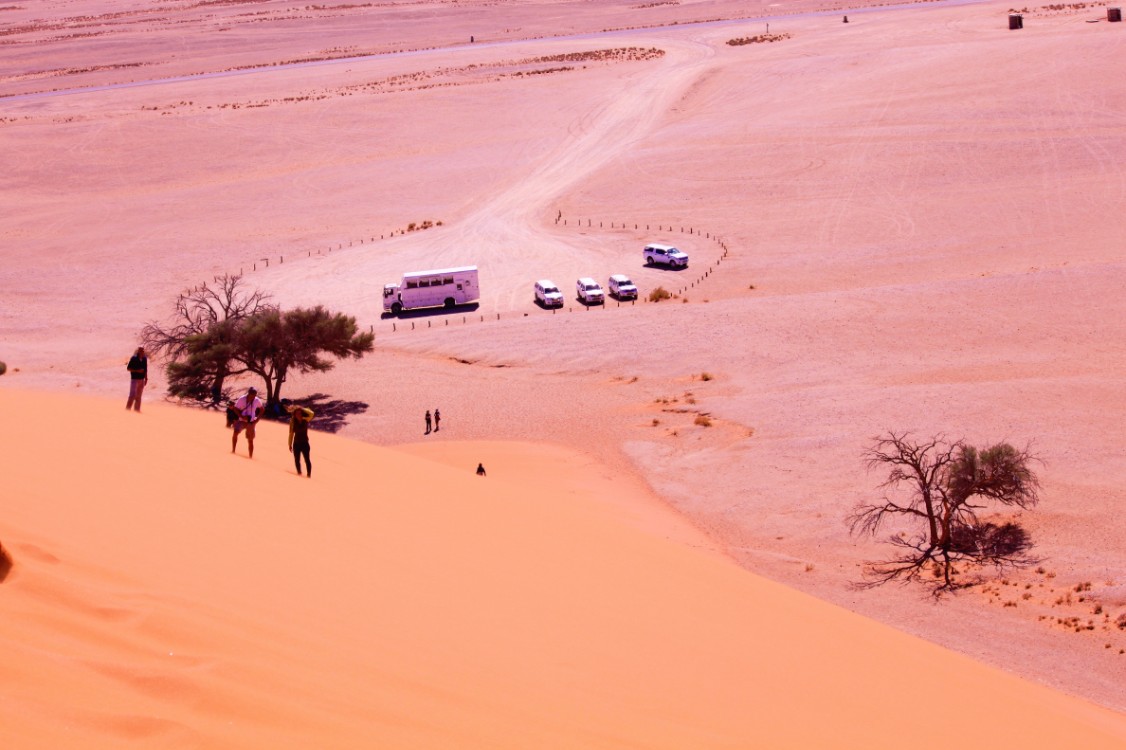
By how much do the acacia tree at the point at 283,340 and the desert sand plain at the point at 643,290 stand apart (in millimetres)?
1563

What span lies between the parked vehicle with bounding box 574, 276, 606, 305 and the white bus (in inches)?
178

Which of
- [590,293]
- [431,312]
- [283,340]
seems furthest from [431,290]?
[283,340]

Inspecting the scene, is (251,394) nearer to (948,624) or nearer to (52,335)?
(948,624)

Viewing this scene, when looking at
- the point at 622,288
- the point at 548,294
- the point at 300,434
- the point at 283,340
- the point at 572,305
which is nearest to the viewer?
the point at 300,434

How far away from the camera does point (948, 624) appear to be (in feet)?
62.8

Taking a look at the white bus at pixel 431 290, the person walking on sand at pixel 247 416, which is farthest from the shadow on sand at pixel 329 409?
the person walking on sand at pixel 247 416

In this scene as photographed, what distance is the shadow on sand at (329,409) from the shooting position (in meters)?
34.0

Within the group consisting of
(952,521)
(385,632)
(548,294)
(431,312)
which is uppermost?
(548,294)

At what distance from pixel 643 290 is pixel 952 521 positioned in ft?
86.3

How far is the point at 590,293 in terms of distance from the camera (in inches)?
1852

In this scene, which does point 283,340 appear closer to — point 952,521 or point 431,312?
point 431,312

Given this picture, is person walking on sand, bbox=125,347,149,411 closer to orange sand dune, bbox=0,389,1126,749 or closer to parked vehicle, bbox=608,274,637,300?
orange sand dune, bbox=0,389,1126,749

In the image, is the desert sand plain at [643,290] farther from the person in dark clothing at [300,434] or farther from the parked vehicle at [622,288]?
the parked vehicle at [622,288]

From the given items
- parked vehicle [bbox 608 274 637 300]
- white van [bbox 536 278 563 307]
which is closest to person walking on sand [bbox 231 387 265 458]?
white van [bbox 536 278 563 307]
